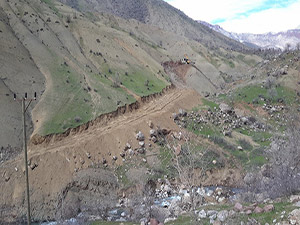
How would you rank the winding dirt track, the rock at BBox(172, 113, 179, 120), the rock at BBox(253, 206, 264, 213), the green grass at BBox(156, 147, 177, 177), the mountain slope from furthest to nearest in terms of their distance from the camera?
the mountain slope
the rock at BBox(172, 113, 179, 120)
the green grass at BBox(156, 147, 177, 177)
the winding dirt track
the rock at BBox(253, 206, 264, 213)

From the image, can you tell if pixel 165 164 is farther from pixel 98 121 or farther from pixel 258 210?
pixel 258 210

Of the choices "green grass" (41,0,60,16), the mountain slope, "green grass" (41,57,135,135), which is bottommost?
"green grass" (41,57,135,135)

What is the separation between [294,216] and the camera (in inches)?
438

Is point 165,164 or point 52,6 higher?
point 52,6

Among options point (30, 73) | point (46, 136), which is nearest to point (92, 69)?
point (30, 73)

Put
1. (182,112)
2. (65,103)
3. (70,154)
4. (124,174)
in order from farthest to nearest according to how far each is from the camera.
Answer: (182,112) → (65,103) → (124,174) → (70,154)

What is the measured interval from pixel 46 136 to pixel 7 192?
21.0ft

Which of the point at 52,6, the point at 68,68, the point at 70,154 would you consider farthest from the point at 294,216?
the point at 52,6

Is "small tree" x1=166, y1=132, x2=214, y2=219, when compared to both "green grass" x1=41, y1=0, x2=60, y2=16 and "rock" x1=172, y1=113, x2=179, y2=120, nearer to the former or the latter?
"rock" x1=172, y1=113, x2=179, y2=120

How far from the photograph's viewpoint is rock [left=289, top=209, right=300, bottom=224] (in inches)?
431

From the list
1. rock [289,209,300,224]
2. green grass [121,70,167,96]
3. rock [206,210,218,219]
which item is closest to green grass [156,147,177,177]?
green grass [121,70,167,96]

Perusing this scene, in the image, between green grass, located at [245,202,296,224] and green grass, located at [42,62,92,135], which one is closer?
green grass, located at [245,202,296,224]

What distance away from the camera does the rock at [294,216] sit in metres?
10.9

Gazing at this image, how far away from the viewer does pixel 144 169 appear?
31.0m
